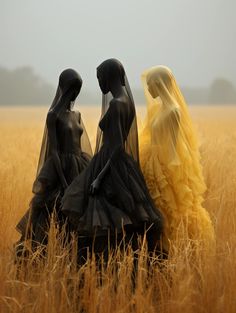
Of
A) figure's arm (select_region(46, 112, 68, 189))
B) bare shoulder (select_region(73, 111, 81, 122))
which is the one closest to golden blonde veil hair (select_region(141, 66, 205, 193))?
bare shoulder (select_region(73, 111, 81, 122))

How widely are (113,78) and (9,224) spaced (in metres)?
1.46

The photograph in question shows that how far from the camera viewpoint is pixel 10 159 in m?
5.83

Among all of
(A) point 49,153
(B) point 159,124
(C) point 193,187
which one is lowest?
(C) point 193,187

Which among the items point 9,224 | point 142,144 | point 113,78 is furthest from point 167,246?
point 9,224

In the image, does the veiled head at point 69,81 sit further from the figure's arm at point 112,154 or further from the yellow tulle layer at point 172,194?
the yellow tulle layer at point 172,194

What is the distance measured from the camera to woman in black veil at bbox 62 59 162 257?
2449 millimetres

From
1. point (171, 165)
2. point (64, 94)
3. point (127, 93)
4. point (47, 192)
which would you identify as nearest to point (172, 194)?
point (171, 165)

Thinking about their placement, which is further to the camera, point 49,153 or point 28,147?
point 28,147

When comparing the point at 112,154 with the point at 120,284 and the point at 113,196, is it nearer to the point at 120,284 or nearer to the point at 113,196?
the point at 113,196

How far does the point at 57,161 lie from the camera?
2740 millimetres

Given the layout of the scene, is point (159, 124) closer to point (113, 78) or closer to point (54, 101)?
point (113, 78)

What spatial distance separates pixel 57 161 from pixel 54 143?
11 cm

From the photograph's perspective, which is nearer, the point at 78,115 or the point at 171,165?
the point at 171,165

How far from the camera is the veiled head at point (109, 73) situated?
101 inches
